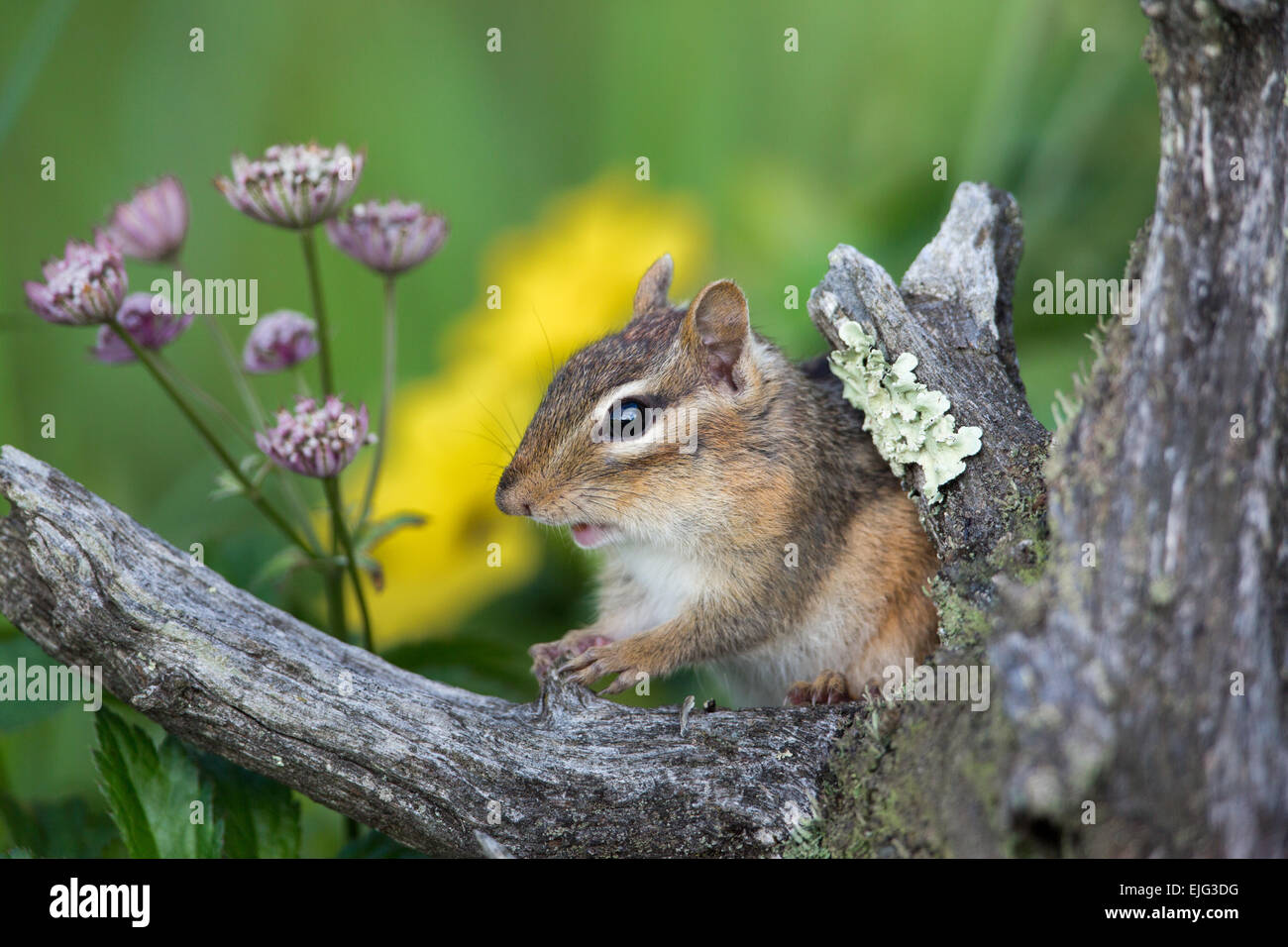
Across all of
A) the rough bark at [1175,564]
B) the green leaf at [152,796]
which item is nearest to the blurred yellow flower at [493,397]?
the green leaf at [152,796]

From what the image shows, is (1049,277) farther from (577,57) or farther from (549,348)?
(577,57)

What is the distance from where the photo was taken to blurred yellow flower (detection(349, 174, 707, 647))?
338 centimetres

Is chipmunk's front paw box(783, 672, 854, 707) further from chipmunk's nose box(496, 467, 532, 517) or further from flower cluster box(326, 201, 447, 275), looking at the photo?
flower cluster box(326, 201, 447, 275)

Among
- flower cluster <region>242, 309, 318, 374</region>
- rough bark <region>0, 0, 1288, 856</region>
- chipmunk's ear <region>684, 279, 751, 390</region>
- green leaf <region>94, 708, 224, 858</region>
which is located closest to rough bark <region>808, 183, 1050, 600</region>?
rough bark <region>0, 0, 1288, 856</region>

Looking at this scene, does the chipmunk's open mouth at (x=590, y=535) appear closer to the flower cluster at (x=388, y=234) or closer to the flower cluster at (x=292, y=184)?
the flower cluster at (x=388, y=234)

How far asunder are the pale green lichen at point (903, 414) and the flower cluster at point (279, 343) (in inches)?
45.8

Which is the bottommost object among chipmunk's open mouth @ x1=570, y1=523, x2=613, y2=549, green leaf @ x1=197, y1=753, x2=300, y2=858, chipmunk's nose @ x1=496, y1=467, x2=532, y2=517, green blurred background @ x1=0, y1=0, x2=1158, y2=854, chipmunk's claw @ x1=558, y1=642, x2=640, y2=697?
green leaf @ x1=197, y1=753, x2=300, y2=858

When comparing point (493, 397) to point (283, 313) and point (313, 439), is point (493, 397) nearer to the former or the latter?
point (283, 313)

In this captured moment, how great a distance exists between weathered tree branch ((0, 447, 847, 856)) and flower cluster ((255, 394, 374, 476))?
292 millimetres

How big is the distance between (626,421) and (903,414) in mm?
549

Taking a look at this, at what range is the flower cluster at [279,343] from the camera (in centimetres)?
259

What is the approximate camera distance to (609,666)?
7.47ft

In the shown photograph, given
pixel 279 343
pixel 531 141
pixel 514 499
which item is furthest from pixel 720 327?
pixel 531 141

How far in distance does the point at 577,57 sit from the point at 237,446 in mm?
2032
